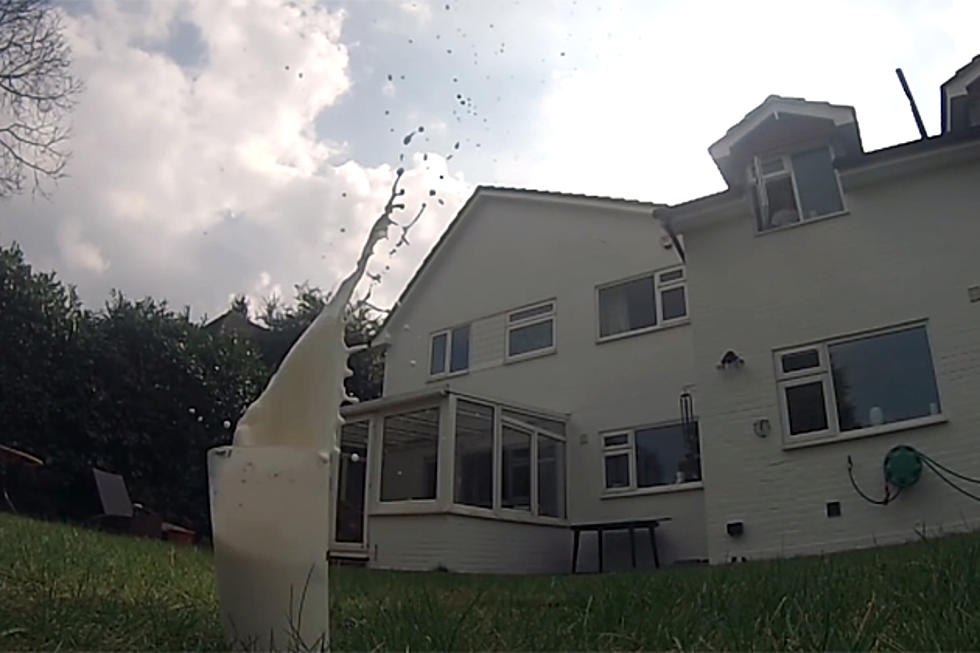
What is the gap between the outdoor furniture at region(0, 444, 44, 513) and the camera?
13.7 m

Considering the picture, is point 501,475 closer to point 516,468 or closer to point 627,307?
point 516,468

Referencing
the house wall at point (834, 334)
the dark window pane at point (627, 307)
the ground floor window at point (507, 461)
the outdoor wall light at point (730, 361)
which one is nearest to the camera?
the house wall at point (834, 334)

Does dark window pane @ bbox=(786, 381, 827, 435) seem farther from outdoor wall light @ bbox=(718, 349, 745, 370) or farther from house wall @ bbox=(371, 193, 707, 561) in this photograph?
house wall @ bbox=(371, 193, 707, 561)

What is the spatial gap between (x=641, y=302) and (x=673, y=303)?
0.85 meters

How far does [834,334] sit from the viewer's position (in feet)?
39.8

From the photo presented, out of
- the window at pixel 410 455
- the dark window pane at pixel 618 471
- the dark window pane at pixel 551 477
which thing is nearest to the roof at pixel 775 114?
the dark window pane at pixel 618 471

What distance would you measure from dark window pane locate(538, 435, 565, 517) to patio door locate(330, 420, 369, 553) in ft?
10.9

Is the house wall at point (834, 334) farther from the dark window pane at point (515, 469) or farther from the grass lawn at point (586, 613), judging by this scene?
the grass lawn at point (586, 613)

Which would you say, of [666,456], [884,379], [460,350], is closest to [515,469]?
[666,456]

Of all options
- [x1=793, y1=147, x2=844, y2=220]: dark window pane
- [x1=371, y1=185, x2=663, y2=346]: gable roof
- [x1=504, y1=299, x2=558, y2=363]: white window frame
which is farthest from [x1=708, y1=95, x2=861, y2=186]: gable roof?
[x1=504, y1=299, x2=558, y2=363]: white window frame

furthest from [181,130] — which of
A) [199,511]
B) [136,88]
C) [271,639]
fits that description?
[199,511]

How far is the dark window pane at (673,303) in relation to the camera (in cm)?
1600

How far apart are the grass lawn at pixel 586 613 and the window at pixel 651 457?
1052cm

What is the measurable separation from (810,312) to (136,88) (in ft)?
30.5
